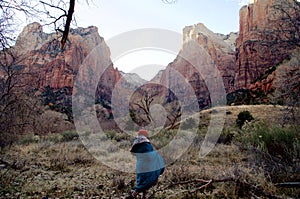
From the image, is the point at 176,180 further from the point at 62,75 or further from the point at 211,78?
the point at 211,78

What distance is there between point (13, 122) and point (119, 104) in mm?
53433

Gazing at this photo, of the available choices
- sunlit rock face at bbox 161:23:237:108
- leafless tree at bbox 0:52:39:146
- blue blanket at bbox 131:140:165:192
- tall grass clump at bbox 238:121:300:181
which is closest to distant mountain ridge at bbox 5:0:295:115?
sunlit rock face at bbox 161:23:237:108

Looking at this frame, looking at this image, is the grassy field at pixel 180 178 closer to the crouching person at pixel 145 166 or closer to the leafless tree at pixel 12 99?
the crouching person at pixel 145 166

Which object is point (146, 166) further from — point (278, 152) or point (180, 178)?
point (278, 152)

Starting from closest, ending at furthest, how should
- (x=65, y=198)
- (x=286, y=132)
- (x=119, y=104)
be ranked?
(x=65, y=198) → (x=286, y=132) → (x=119, y=104)

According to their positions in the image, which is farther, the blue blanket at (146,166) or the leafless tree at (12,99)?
the leafless tree at (12,99)

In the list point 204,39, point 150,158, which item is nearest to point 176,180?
point 150,158

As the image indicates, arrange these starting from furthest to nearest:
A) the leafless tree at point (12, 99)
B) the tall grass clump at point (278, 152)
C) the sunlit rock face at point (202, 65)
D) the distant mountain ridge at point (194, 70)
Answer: the sunlit rock face at point (202, 65) < the distant mountain ridge at point (194, 70) < the leafless tree at point (12, 99) < the tall grass clump at point (278, 152)

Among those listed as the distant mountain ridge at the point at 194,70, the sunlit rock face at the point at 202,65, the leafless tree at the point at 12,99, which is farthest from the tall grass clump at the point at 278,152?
the sunlit rock face at the point at 202,65

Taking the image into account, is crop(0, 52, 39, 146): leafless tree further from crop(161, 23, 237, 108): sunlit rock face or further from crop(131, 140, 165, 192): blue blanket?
crop(161, 23, 237, 108): sunlit rock face

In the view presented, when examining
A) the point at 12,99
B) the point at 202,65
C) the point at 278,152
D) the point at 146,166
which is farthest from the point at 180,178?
the point at 202,65

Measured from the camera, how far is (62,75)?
66188mm

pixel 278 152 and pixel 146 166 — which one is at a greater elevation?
pixel 146 166

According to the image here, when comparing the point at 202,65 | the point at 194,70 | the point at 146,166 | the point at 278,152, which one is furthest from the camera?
the point at 194,70
